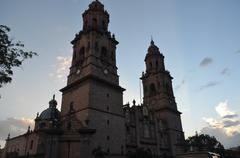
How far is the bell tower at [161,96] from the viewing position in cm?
5219

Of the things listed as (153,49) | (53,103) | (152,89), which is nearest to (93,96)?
(53,103)

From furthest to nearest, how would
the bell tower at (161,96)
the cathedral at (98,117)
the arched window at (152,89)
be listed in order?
the arched window at (152,89), the bell tower at (161,96), the cathedral at (98,117)

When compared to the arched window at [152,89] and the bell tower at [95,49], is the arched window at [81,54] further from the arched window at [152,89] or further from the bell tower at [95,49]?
the arched window at [152,89]

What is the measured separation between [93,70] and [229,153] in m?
54.6

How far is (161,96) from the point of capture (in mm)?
54500

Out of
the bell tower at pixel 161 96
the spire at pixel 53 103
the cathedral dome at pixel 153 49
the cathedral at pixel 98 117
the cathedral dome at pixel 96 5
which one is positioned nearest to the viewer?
the cathedral at pixel 98 117

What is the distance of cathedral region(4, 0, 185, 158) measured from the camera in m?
27.4

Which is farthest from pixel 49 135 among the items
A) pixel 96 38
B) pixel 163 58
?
pixel 163 58

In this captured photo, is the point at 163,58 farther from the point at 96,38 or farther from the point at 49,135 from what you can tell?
the point at 49,135

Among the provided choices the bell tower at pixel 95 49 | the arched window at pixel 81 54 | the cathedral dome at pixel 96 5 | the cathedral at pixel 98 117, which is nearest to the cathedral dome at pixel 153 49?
the cathedral at pixel 98 117

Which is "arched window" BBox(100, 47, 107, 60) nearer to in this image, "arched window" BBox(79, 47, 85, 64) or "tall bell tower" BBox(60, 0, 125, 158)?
"tall bell tower" BBox(60, 0, 125, 158)

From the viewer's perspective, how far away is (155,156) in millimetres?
44000

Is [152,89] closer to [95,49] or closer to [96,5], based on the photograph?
[95,49]

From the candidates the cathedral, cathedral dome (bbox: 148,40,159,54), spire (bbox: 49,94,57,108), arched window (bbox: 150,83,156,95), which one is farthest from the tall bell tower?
cathedral dome (bbox: 148,40,159,54)
